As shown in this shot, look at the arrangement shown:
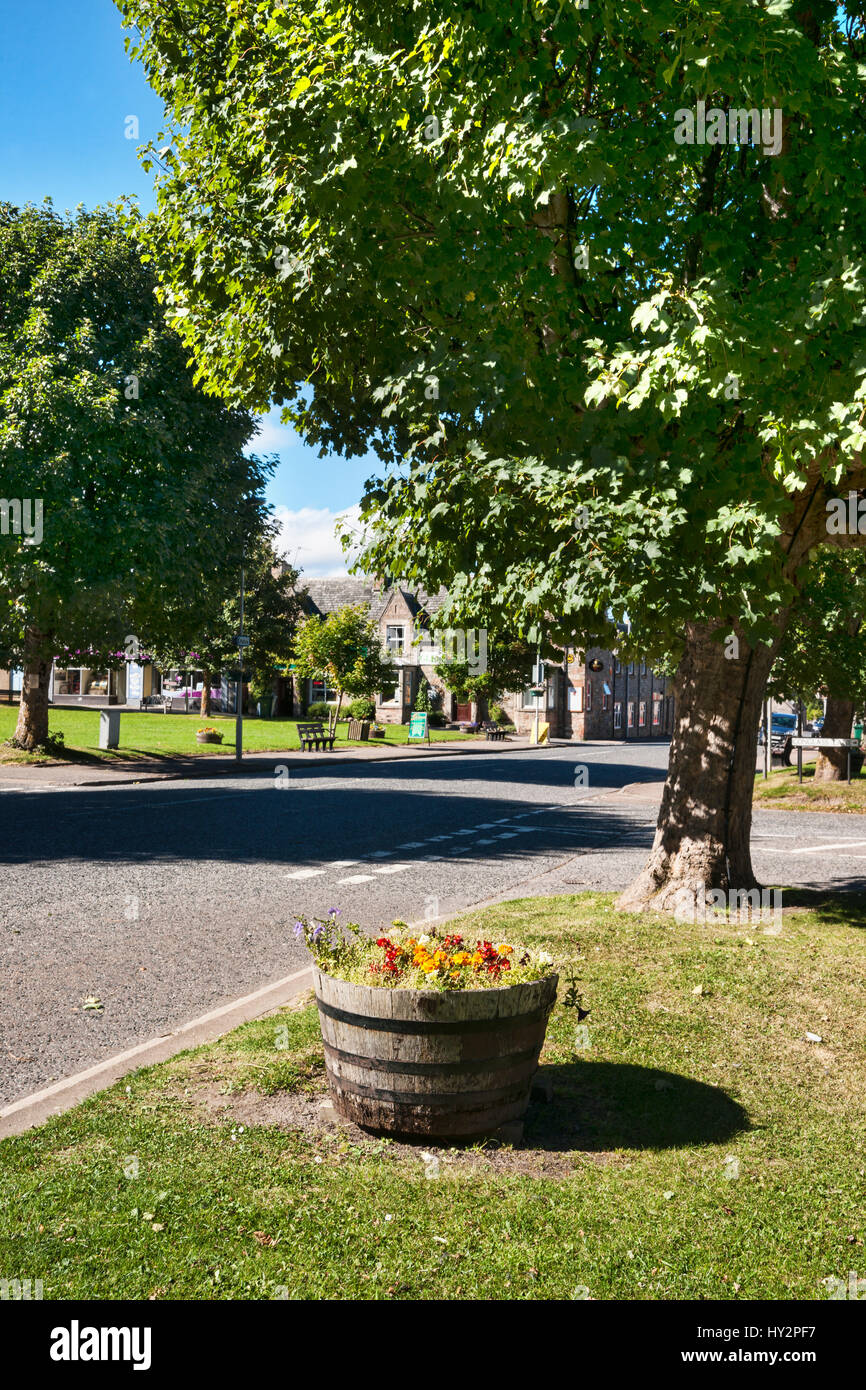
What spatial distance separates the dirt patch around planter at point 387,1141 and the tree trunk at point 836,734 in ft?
77.0

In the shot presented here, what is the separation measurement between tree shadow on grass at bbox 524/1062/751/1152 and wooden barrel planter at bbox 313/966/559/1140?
1.32 ft

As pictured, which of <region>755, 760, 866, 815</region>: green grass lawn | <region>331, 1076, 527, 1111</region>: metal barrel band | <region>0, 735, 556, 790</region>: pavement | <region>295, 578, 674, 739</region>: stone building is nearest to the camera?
<region>331, 1076, 527, 1111</region>: metal barrel band

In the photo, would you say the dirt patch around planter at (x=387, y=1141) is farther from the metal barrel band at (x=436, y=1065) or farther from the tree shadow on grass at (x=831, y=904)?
the tree shadow on grass at (x=831, y=904)

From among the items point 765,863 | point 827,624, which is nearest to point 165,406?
point 827,624

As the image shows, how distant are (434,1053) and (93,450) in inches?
914

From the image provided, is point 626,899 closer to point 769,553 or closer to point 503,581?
point 503,581

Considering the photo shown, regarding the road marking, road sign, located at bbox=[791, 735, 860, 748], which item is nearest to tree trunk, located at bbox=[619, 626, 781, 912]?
the road marking

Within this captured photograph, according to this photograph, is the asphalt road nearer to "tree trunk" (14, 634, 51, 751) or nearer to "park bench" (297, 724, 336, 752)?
"tree trunk" (14, 634, 51, 751)

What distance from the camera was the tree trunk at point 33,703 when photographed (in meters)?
29.8

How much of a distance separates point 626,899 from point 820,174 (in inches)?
249

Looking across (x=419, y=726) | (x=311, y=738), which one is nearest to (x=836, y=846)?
(x=311, y=738)

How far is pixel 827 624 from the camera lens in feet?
82.1

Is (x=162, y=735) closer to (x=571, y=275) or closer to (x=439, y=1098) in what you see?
(x=571, y=275)

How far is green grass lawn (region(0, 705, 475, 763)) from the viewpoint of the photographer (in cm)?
3350
